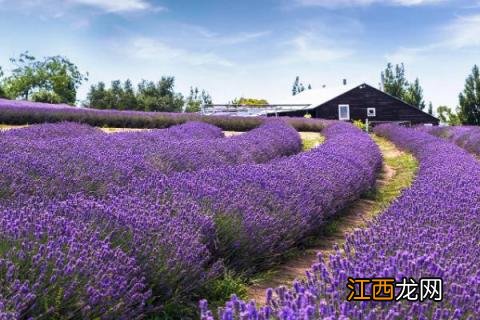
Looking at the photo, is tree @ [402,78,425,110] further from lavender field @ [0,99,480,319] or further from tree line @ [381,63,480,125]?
lavender field @ [0,99,480,319]

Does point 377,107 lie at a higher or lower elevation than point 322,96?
lower

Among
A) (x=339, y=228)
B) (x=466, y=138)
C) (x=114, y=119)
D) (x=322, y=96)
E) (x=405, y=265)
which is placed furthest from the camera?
(x=322, y=96)

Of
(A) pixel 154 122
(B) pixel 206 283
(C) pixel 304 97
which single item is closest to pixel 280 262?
(B) pixel 206 283

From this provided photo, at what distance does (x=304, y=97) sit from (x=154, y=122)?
2495 cm

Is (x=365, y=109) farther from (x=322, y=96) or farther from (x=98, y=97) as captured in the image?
(x=98, y=97)

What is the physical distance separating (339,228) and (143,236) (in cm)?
341

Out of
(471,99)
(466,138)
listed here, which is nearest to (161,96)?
(471,99)

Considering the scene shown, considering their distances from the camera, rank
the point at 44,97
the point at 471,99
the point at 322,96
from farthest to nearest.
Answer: the point at 44,97 → the point at 322,96 → the point at 471,99

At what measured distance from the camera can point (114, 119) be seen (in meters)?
21.8

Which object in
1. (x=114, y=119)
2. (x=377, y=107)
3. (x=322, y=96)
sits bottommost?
(x=114, y=119)

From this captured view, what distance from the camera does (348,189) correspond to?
6773 millimetres

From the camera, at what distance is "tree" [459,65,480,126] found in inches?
1473

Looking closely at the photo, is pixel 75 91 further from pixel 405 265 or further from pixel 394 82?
pixel 405 265

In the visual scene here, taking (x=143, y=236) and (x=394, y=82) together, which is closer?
(x=143, y=236)
